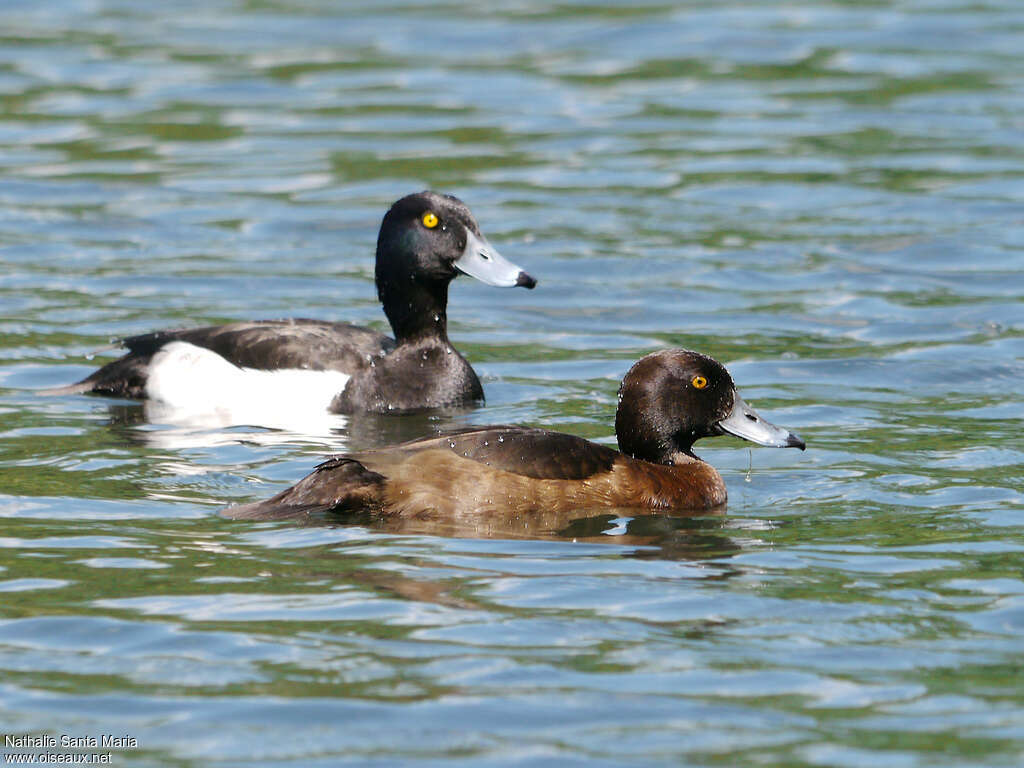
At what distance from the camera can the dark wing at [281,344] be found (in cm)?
1079

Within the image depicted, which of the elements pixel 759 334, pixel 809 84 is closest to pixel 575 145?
pixel 809 84

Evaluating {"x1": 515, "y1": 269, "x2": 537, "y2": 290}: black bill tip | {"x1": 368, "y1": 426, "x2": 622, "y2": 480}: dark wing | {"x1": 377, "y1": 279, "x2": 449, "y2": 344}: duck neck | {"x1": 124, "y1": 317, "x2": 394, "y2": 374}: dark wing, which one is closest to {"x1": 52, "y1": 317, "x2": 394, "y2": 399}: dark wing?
{"x1": 124, "y1": 317, "x2": 394, "y2": 374}: dark wing

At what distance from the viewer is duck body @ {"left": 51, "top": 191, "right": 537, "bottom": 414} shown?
10781 mm

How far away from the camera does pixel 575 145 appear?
17.2 metres

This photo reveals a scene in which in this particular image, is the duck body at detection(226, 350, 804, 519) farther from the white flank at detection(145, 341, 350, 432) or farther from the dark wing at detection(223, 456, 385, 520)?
the white flank at detection(145, 341, 350, 432)

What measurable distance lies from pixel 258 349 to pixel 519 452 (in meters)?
3.30

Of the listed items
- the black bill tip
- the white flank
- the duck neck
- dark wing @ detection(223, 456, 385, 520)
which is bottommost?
the white flank

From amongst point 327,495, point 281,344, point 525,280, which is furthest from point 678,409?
point 281,344

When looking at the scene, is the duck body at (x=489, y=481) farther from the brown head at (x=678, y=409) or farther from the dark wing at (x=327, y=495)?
the brown head at (x=678, y=409)

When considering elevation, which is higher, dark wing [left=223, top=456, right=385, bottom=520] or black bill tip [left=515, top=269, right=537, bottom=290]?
black bill tip [left=515, top=269, right=537, bottom=290]

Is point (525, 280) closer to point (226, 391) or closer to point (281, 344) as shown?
point (281, 344)

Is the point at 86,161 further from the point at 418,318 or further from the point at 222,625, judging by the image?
the point at 222,625

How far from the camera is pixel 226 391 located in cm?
1082

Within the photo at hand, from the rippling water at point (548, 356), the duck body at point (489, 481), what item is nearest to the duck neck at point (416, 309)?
the rippling water at point (548, 356)
